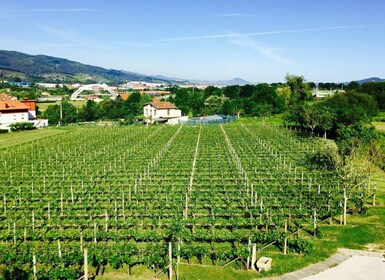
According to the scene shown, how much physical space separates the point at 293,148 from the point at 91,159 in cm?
2252

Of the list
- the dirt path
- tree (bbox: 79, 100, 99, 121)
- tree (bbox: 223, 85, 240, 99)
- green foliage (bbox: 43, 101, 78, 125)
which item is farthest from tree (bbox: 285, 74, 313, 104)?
the dirt path

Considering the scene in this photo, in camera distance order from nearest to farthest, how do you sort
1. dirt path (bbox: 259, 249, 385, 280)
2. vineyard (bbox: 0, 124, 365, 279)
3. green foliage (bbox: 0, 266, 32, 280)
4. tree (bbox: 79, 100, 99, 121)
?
green foliage (bbox: 0, 266, 32, 280), dirt path (bbox: 259, 249, 385, 280), vineyard (bbox: 0, 124, 365, 279), tree (bbox: 79, 100, 99, 121)

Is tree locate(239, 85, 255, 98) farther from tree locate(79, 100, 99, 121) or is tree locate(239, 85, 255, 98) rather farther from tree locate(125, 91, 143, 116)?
tree locate(79, 100, 99, 121)

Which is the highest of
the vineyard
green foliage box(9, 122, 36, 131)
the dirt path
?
green foliage box(9, 122, 36, 131)

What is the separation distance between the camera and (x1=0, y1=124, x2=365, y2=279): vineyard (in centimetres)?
1569

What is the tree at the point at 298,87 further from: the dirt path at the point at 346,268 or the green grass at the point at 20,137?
the dirt path at the point at 346,268

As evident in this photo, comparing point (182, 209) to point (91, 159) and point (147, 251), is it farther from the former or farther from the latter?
point (91, 159)

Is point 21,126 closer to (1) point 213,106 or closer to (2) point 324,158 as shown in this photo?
(1) point 213,106

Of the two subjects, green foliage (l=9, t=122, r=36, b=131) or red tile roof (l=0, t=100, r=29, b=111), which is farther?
red tile roof (l=0, t=100, r=29, b=111)

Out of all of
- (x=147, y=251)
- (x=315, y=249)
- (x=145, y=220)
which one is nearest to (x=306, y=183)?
(x=315, y=249)

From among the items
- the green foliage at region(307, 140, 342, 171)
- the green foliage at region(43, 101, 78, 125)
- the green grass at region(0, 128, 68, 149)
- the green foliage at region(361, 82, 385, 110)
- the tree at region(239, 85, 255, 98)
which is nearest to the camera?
the green foliage at region(307, 140, 342, 171)

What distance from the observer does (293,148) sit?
4203cm

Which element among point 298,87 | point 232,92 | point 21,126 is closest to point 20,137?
point 21,126

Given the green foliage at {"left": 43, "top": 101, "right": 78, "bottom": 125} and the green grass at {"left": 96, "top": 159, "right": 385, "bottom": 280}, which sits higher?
the green foliage at {"left": 43, "top": 101, "right": 78, "bottom": 125}
